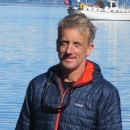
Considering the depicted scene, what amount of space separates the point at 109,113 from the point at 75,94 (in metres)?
0.18

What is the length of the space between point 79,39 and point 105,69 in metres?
14.7

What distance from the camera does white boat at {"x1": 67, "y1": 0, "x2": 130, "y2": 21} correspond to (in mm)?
59359

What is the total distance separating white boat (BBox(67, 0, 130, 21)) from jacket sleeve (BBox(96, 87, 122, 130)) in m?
54.7

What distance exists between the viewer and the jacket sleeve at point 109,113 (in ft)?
11.0

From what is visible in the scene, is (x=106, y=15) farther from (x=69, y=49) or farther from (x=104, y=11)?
(x=69, y=49)

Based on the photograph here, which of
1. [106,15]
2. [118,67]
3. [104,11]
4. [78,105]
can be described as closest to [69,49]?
[78,105]

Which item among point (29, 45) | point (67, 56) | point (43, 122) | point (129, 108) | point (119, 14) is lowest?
point (119, 14)

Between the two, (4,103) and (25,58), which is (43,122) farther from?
(25,58)

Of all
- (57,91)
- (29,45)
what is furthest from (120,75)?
(57,91)

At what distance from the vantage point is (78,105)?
3.38m

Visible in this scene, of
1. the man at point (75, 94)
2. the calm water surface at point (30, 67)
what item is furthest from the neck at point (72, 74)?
the calm water surface at point (30, 67)

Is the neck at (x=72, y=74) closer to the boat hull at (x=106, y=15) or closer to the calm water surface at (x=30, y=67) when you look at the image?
the calm water surface at (x=30, y=67)

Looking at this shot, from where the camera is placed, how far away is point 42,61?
19.9 meters

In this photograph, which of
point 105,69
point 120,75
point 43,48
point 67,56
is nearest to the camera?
point 67,56
